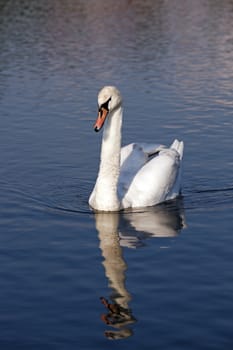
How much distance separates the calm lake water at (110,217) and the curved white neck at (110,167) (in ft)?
1.09

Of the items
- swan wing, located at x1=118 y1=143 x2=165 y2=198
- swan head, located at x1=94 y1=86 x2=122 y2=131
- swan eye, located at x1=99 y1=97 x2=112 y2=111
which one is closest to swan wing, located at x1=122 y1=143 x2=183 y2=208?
swan wing, located at x1=118 y1=143 x2=165 y2=198

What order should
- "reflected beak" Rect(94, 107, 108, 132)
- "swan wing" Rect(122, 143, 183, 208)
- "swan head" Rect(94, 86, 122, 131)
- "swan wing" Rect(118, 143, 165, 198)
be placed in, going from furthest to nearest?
1. "swan wing" Rect(118, 143, 165, 198)
2. "swan wing" Rect(122, 143, 183, 208)
3. "swan head" Rect(94, 86, 122, 131)
4. "reflected beak" Rect(94, 107, 108, 132)

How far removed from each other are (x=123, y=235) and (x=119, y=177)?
2.22 meters

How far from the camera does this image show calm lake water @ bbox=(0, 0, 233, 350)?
11781mm

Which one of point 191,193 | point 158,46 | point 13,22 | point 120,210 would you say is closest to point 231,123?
point 191,193

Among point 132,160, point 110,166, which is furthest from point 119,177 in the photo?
point 110,166

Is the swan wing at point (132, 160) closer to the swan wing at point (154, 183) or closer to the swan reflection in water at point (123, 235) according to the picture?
the swan wing at point (154, 183)

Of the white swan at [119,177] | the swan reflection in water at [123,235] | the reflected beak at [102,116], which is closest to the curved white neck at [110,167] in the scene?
the white swan at [119,177]

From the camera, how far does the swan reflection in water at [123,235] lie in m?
12.0

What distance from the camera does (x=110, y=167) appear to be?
55.0 feet

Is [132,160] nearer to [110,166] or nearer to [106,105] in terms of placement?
[110,166]

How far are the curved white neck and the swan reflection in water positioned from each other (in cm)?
23

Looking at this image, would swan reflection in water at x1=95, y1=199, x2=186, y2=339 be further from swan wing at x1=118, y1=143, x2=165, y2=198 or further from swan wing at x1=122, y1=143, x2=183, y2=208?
swan wing at x1=118, y1=143, x2=165, y2=198

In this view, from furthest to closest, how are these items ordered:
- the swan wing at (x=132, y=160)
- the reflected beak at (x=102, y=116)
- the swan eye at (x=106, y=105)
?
1. the swan wing at (x=132, y=160)
2. the swan eye at (x=106, y=105)
3. the reflected beak at (x=102, y=116)
